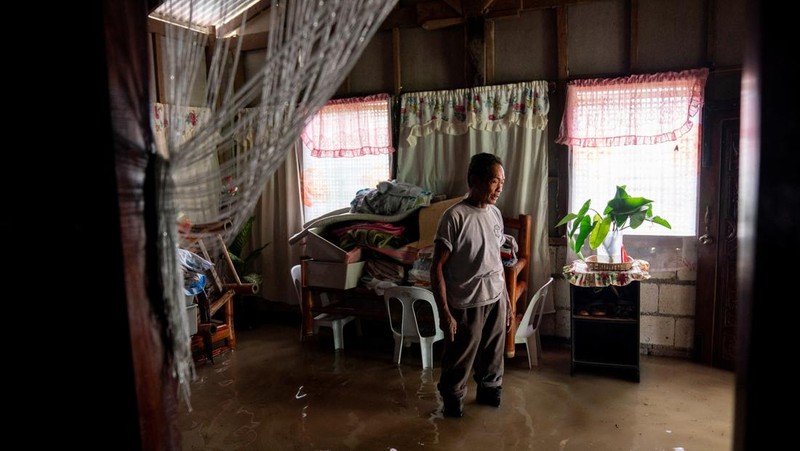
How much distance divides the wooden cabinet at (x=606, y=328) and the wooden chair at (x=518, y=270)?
1.21 ft

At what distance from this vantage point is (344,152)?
177 inches

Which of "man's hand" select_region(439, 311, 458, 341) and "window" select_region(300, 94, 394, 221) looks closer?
"man's hand" select_region(439, 311, 458, 341)

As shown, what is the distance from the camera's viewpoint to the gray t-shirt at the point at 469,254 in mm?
2639

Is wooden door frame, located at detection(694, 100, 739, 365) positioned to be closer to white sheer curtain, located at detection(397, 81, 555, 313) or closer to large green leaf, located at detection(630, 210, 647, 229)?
large green leaf, located at detection(630, 210, 647, 229)

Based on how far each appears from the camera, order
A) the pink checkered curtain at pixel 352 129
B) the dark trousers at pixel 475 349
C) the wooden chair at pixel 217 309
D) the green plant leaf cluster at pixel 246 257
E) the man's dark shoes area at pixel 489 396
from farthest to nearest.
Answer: the green plant leaf cluster at pixel 246 257 < the pink checkered curtain at pixel 352 129 < the wooden chair at pixel 217 309 < the man's dark shoes area at pixel 489 396 < the dark trousers at pixel 475 349

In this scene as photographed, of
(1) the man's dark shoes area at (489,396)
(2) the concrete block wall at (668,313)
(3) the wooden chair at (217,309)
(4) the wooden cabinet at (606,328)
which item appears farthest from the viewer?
(3) the wooden chair at (217,309)

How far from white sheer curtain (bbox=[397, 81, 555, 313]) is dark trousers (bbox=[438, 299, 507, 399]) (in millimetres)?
1196

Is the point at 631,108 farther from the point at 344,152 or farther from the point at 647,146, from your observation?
the point at 344,152

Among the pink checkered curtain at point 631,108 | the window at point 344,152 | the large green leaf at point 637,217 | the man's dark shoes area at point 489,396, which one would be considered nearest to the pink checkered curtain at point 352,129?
the window at point 344,152

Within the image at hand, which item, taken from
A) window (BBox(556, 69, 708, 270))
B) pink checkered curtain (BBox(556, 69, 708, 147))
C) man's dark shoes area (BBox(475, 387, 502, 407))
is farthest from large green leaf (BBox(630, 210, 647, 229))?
man's dark shoes area (BBox(475, 387, 502, 407))

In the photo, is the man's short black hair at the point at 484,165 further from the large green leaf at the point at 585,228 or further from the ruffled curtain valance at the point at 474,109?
the ruffled curtain valance at the point at 474,109

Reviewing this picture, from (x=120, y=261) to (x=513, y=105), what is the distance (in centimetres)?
348

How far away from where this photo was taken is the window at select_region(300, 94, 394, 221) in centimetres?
438

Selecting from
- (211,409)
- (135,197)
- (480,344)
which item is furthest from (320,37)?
(211,409)
